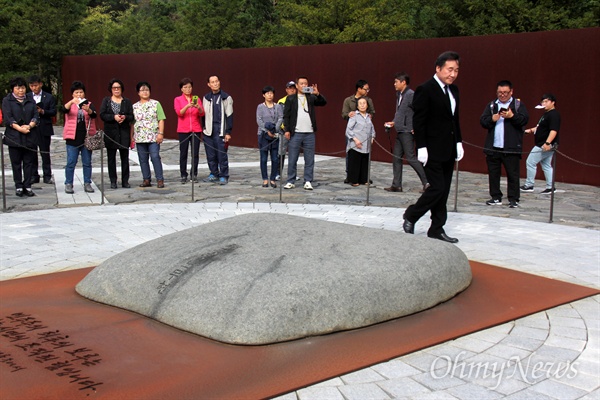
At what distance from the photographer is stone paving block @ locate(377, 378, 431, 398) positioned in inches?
148

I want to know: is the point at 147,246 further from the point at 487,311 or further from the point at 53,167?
the point at 53,167

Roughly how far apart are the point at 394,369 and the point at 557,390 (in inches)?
A: 34.3

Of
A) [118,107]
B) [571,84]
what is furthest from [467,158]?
[118,107]

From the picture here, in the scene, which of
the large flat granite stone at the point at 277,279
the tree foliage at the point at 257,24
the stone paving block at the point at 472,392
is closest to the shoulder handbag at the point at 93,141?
the large flat granite stone at the point at 277,279

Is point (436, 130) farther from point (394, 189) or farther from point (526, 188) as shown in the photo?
point (526, 188)

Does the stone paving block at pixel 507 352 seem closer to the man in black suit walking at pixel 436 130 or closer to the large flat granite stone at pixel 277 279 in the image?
the large flat granite stone at pixel 277 279

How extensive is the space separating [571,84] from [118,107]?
7869 millimetres

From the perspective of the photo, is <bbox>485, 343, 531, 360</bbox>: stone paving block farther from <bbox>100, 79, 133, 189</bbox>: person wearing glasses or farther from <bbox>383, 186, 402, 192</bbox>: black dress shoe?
<bbox>100, 79, 133, 189</bbox>: person wearing glasses

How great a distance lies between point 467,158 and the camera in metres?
14.5

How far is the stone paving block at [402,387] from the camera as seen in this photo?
148 inches

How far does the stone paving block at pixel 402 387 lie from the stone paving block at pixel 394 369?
0.24 feet

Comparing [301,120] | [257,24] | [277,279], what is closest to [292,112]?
[301,120]

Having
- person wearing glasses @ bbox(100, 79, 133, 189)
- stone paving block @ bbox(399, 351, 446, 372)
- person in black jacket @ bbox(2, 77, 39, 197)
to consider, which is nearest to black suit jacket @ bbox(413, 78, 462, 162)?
stone paving block @ bbox(399, 351, 446, 372)

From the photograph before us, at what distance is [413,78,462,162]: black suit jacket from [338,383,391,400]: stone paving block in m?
3.70
